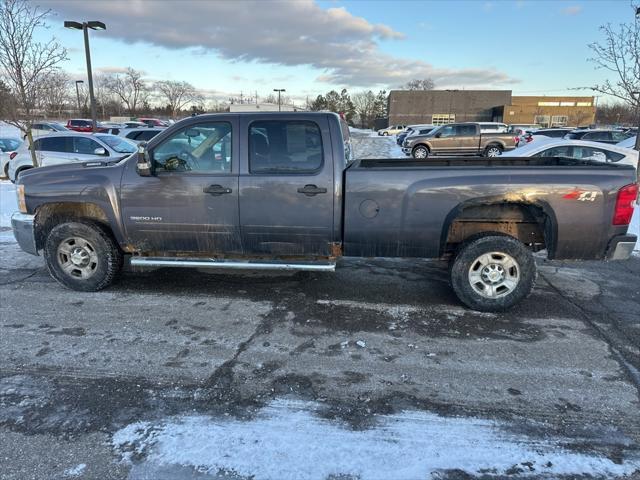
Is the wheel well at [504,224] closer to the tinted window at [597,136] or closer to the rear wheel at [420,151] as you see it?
the rear wheel at [420,151]

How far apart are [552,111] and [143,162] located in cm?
7942

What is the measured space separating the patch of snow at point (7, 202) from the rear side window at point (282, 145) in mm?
6753

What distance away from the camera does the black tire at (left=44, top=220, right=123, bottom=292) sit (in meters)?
4.85

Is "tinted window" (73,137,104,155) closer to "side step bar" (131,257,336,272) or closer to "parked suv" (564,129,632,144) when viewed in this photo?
"side step bar" (131,257,336,272)

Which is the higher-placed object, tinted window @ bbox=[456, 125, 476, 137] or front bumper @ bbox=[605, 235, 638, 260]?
tinted window @ bbox=[456, 125, 476, 137]

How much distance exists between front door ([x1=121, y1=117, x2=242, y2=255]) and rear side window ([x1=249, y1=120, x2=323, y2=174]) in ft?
0.75

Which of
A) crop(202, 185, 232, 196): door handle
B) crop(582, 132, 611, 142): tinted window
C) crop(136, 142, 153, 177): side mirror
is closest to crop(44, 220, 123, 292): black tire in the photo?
crop(136, 142, 153, 177): side mirror

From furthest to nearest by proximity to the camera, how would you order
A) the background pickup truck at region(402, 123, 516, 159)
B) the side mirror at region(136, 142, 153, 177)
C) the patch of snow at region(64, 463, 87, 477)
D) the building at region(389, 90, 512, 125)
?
1. the building at region(389, 90, 512, 125)
2. the background pickup truck at region(402, 123, 516, 159)
3. the side mirror at region(136, 142, 153, 177)
4. the patch of snow at region(64, 463, 87, 477)

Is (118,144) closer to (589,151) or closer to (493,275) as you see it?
(493,275)

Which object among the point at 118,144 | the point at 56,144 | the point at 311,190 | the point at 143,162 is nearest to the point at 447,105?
the point at 118,144

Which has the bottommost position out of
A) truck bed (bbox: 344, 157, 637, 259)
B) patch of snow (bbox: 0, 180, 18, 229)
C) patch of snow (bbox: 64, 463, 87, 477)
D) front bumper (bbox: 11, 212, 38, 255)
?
patch of snow (bbox: 64, 463, 87, 477)

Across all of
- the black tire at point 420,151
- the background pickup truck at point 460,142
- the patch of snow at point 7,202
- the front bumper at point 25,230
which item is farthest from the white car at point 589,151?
the patch of snow at point 7,202

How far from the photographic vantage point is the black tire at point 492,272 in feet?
14.2

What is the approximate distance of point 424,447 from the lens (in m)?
2.54
